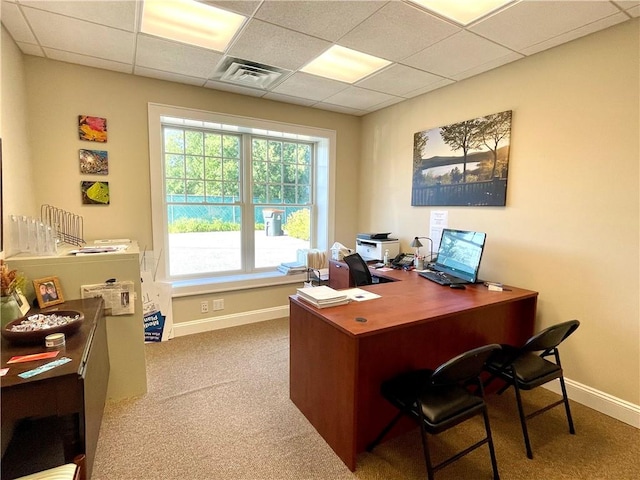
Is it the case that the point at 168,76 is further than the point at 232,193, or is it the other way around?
the point at 232,193

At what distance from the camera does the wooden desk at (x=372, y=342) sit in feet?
5.58

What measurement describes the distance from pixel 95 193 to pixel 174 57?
1376mm

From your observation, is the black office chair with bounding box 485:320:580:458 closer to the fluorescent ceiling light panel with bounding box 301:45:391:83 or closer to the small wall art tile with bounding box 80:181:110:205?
the fluorescent ceiling light panel with bounding box 301:45:391:83

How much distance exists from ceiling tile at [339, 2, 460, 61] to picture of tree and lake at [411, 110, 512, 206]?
0.92m

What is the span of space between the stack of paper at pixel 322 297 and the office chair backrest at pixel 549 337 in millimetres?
1066

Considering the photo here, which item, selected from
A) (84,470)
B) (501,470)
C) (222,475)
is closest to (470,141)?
(501,470)

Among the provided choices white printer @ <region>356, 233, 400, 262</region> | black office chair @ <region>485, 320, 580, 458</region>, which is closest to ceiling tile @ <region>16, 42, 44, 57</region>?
white printer @ <region>356, 233, 400, 262</region>

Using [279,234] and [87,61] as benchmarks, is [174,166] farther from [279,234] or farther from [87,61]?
[279,234]

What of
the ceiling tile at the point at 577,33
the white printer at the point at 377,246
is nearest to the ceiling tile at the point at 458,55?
the ceiling tile at the point at 577,33

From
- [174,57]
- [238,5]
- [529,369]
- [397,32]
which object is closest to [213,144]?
[174,57]

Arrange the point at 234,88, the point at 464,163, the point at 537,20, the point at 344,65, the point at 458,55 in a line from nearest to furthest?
the point at 537,20
the point at 458,55
the point at 344,65
the point at 464,163
the point at 234,88

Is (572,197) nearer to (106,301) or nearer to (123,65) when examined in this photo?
(106,301)

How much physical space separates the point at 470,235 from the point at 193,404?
243 cm

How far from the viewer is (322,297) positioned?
6.47 ft
